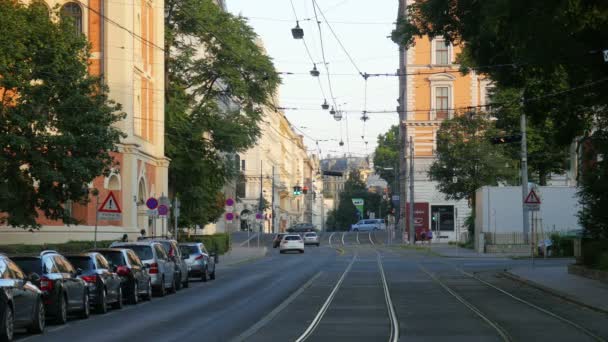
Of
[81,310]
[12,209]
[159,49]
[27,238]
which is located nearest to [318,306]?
[81,310]

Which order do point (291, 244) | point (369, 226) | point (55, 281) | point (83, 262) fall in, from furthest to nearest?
point (369, 226), point (291, 244), point (83, 262), point (55, 281)

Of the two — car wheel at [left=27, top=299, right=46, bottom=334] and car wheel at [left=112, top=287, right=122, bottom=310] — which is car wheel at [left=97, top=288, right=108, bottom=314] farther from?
car wheel at [left=27, top=299, right=46, bottom=334]

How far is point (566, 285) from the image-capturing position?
109ft

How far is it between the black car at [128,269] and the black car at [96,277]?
179 centimetres

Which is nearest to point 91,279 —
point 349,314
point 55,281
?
point 55,281

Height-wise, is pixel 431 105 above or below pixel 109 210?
above

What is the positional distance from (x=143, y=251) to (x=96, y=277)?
23.3 ft

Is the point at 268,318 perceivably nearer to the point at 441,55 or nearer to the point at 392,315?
the point at 392,315

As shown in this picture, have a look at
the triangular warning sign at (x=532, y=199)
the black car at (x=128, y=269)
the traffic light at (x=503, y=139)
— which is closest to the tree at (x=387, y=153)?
the traffic light at (x=503, y=139)

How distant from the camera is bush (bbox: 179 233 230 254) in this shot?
6171cm

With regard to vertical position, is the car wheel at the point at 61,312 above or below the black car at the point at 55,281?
below

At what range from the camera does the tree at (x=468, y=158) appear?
76125mm

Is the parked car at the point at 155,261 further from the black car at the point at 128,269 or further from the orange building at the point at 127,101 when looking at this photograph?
the orange building at the point at 127,101

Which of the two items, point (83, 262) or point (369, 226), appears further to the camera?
point (369, 226)
